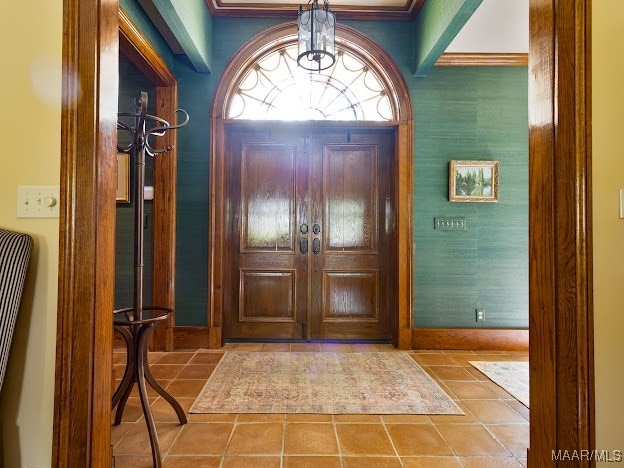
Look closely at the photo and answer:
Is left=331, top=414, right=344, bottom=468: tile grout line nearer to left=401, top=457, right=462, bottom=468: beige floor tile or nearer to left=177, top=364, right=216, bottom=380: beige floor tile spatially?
left=401, top=457, right=462, bottom=468: beige floor tile

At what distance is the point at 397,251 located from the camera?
365 cm

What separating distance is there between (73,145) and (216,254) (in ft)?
7.55

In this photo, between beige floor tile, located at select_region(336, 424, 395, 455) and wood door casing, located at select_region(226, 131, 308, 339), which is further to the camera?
wood door casing, located at select_region(226, 131, 308, 339)

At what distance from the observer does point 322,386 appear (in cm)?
266

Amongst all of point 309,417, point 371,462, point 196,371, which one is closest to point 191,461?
point 309,417

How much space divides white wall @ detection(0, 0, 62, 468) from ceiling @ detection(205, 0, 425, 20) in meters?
2.54

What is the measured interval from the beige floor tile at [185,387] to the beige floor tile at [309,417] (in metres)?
0.72

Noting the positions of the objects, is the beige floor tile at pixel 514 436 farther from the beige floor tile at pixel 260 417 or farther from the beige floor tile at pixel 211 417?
the beige floor tile at pixel 211 417

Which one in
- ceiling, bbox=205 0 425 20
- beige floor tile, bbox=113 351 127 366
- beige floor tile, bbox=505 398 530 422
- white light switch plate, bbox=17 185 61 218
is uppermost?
ceiling, bbox=205 0 425 20

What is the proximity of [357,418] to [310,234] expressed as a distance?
197cm

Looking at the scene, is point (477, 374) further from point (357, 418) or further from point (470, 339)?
point (357, 418)

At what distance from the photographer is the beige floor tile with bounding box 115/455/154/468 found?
173 cm

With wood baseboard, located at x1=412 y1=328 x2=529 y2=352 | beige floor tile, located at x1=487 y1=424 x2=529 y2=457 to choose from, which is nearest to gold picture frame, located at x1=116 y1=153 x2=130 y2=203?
wood baseboard, located at x1=412 y1=328 x2=529 y2=352

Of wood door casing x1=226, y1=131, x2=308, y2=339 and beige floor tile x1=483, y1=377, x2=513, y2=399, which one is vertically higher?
wood door casing x1=226, y1=131, x2=308, y2=339
